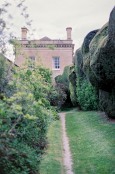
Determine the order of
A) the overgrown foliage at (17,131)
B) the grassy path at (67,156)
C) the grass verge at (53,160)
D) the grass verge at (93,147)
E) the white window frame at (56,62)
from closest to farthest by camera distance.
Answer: the overgrown foliage at (17,131) → the grass verge at (53,160) → the grass verge at (93,147) → the grassy path at (67,156) → the white window frame at (56,62)

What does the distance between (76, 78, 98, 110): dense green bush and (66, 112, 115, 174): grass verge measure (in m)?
6.72

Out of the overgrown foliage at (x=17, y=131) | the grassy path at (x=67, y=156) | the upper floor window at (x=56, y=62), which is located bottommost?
the grassy path at (x=67, y=156)

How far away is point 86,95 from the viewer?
26.1 m

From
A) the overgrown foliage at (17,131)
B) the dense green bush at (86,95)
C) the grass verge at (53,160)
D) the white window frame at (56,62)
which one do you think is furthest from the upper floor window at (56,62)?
the overgrown foliage at (17,131)

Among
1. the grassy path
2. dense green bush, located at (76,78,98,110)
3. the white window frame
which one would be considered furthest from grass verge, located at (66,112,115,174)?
the white window frame

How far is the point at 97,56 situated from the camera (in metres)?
16.2

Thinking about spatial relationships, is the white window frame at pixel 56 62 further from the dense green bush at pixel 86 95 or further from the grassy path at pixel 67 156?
the grassy path at pixel 67 156

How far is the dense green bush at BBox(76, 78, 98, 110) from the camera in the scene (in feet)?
84.1

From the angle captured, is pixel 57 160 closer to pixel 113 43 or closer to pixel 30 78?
pixel 30 78

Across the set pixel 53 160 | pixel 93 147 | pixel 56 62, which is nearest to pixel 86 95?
pixel 93 147

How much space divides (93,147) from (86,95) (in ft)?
44.7

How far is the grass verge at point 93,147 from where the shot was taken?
9797 millimetres

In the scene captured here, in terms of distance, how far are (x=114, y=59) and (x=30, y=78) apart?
15.4 ft

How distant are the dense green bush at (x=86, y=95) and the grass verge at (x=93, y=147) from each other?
22.1 ft
